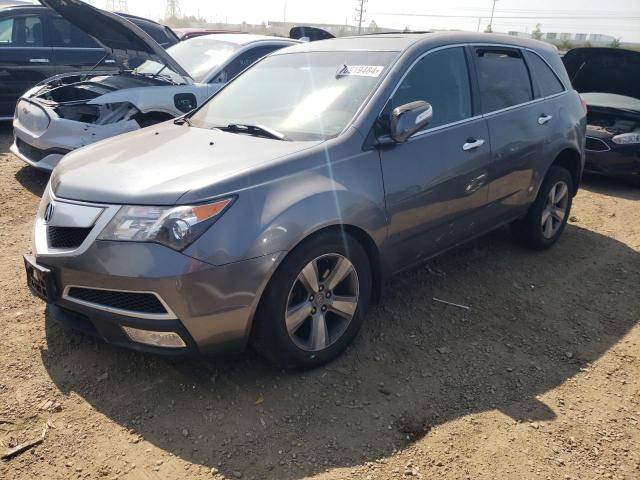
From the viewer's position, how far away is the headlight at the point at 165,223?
244 centimetres

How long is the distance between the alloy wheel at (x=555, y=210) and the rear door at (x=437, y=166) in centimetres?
117

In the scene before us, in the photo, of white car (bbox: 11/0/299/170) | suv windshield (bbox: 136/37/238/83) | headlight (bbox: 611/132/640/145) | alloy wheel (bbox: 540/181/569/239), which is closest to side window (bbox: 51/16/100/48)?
suv windshield (bbox: 136/37/238/83)

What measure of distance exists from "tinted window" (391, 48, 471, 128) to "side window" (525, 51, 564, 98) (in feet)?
3.47

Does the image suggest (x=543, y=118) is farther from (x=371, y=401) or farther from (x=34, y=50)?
(x=34, y=50)

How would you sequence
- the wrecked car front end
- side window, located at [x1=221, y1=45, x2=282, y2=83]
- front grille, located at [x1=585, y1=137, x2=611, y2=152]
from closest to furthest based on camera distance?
the wrecked car front end < side window, located at [x1=221, y1=45, x2=282, y2=83] < front grille, located at [x1=585, y1=137, x2=611, y2=152]

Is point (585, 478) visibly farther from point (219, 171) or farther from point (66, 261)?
point (66, 261)

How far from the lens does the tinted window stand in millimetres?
3389

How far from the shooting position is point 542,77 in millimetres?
4637

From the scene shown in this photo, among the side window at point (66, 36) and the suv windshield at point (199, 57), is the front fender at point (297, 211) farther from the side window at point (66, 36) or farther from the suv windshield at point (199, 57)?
the side window at point (66, 36)

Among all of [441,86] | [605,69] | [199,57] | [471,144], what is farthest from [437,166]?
[605,69]

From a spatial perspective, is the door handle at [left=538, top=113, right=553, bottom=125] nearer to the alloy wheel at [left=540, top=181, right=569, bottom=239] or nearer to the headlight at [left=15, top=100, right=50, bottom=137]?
the alloy wheel at [left=540, top=181, right=569, bottom=239]

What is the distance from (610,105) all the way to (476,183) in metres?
5.05

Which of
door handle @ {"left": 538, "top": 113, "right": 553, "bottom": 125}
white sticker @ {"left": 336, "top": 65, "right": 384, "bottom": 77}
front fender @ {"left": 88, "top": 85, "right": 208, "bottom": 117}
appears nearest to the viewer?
white sticker @ {"left": 336, "top": 65, "right": 384, "bottom": 77}

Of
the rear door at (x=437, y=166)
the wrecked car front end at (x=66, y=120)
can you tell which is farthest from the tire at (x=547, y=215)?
the wrecked car front end at (x=66, y=120)
